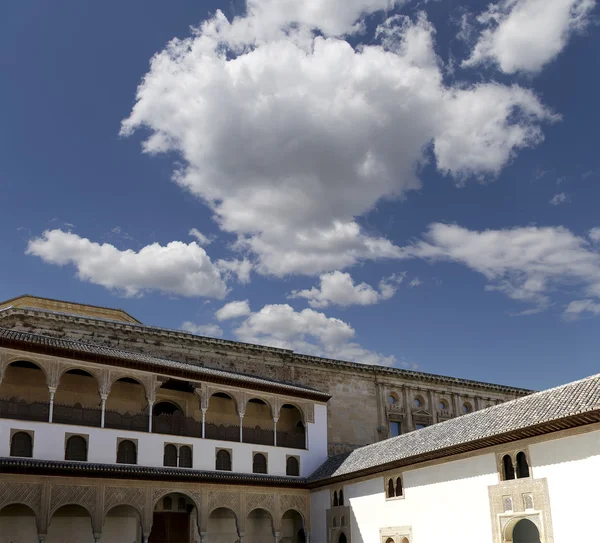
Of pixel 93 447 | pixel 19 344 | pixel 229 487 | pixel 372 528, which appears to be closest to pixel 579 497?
pixel 372 528

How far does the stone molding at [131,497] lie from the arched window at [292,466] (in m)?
0.85

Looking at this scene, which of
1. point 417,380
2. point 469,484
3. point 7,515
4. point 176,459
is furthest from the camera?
point 417,380

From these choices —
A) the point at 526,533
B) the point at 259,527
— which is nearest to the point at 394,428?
the point at 259,527

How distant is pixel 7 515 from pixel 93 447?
3256 millimetres

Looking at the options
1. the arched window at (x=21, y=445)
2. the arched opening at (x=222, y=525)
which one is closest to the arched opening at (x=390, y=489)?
the arched opening at (x=222, y=525)

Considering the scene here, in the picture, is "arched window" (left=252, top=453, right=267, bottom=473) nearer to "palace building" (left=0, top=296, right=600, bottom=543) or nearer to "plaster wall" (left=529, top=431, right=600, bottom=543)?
"palace building" (left=0, top=296, right=600, bottom=543)

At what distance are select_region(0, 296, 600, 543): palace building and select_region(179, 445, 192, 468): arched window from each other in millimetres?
50

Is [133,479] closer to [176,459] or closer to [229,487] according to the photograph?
[176,459]

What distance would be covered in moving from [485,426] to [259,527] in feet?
39.6

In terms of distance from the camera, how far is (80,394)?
2530 cm

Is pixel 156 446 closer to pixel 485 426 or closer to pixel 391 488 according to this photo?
pixel 391 488

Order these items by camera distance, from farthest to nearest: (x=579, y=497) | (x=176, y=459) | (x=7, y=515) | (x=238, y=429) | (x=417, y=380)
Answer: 1. (x=417, y=380)
2. (x=238, y=429)
3. (x=176, y=459)
4. (x=7, y=515)
5. (x=579, y=497)

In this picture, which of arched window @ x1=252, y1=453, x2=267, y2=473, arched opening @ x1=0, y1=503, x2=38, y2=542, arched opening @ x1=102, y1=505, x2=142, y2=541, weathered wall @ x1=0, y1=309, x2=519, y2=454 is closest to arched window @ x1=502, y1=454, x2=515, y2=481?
arched window @ x1=252, y1=453, x2=267, y2=473

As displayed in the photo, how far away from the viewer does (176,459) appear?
24.6 metres
